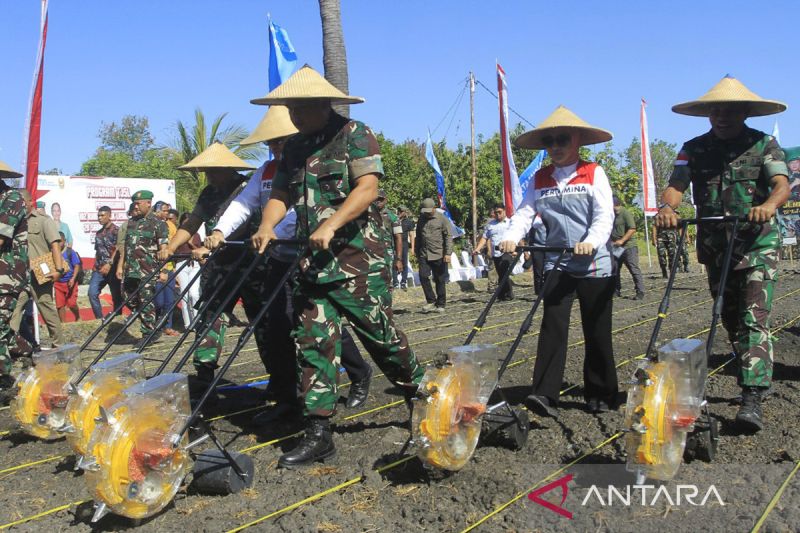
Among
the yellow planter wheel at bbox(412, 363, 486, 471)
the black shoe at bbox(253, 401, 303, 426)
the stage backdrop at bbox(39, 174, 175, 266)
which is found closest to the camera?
the yellow planter wheel at bbox(412, 363, 486, 471)

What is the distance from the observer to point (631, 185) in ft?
129

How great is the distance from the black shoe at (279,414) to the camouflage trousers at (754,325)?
A: 296cm

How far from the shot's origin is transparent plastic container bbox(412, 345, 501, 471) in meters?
3.87

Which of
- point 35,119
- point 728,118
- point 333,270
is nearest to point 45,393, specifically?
→ point 333,270

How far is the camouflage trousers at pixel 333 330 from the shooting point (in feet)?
14.9

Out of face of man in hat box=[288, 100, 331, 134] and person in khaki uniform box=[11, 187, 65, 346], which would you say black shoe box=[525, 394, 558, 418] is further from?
person in khaki uniform box=[11, 187, 65, 346]

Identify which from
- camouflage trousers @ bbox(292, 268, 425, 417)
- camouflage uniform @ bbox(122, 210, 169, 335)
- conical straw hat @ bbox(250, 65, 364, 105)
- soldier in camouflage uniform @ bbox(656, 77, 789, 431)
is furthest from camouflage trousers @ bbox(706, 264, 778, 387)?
camouflage uniform @ bbox(122, 210, 169, 335)

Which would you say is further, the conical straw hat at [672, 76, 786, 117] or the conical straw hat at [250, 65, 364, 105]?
the conical straw hat at [672, 76, 786, 117]

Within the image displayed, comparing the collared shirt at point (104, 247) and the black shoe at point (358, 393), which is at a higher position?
the collared shirt at point (104, 247)

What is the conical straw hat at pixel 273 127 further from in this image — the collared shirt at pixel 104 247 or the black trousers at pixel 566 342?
the collared shirt at pixel 104 247

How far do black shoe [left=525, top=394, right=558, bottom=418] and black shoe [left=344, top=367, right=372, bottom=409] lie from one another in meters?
1.32

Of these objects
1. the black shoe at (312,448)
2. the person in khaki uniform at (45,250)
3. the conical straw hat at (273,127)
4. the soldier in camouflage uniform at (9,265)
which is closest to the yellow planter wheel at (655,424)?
the black shoe at (312,448)

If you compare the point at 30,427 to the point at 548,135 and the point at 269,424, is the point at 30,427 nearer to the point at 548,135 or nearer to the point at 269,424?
the point at 269,424

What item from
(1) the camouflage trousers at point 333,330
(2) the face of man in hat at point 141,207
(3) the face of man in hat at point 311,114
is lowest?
(1) the camouflage trousers at point 333,330
